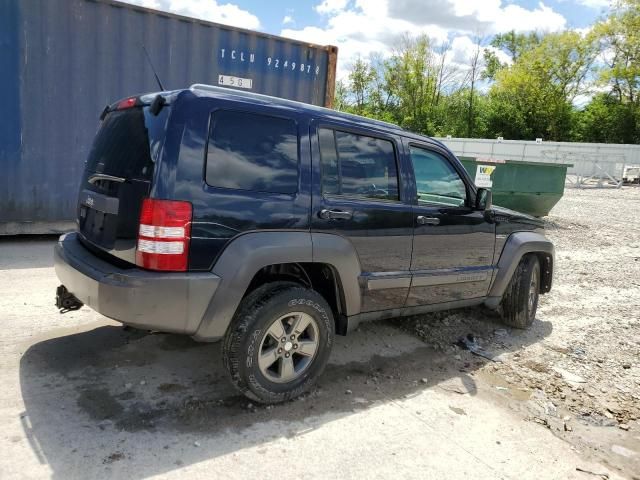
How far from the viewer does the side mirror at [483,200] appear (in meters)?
4.31

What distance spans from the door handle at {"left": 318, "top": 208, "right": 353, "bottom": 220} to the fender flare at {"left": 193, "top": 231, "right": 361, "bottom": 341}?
0.12 metres

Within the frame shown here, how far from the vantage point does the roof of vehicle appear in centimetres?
306

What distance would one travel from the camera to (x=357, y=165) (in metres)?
3.64

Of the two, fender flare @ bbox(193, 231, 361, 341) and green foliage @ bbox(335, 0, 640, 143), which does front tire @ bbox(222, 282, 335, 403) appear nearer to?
fender flare @ bbox(193, 231, 361, 341)

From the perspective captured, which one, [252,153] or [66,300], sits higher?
[252,153]

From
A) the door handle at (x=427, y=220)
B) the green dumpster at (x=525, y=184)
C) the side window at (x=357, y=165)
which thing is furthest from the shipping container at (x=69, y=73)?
the green dumpster at (x=525, y=184)

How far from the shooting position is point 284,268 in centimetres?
344

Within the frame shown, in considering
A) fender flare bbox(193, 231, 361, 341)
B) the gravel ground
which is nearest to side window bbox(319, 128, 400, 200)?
fender flare bbox(193, 231, 361, 341)

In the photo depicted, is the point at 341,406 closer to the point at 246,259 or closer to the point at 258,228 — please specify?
the point at 246,259

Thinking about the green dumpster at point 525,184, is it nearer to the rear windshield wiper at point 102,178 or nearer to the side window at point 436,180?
the side window at point 436,180

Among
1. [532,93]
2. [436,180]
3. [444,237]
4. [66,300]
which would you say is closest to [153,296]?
[66,300]

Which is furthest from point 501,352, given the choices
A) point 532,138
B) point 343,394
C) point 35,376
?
point 532,138

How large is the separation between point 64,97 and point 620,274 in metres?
8.24

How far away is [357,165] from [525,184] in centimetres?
948
